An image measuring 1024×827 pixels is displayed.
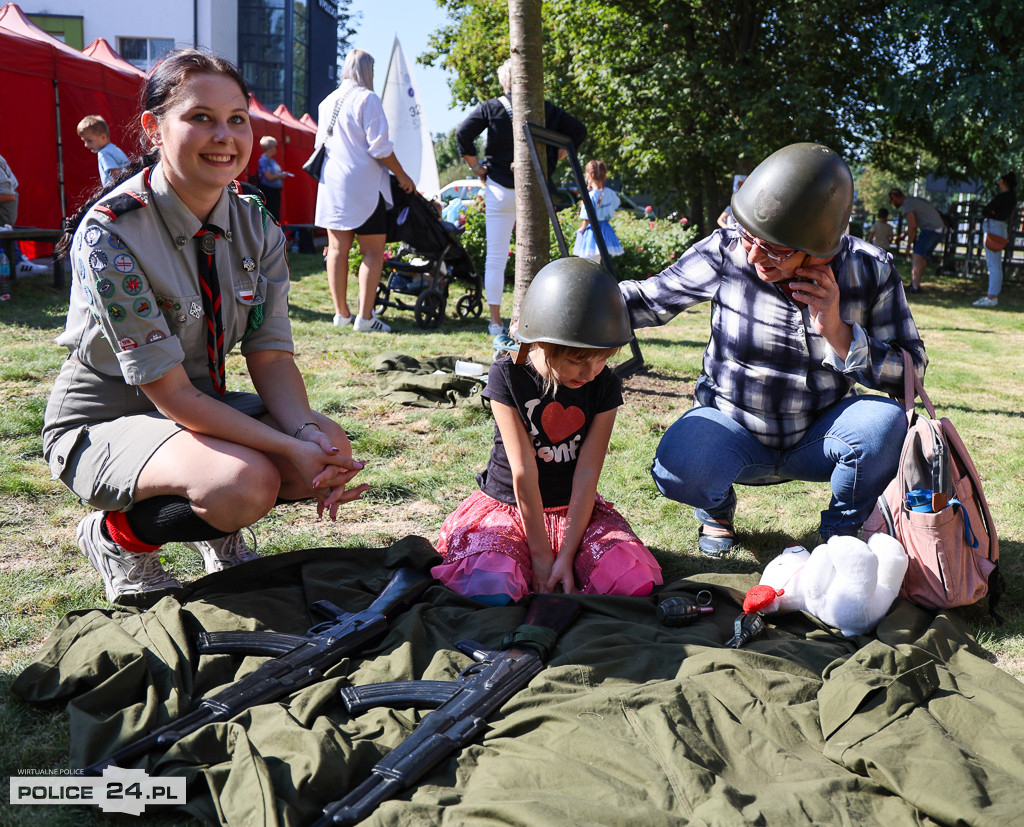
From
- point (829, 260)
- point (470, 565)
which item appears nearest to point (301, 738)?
point (470, 565)

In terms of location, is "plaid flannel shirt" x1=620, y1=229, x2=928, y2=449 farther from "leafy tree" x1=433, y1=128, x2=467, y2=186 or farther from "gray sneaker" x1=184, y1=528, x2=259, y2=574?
"leafy tree" x1=433, y1=128, x2=467, y2=186

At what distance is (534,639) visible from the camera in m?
2.55

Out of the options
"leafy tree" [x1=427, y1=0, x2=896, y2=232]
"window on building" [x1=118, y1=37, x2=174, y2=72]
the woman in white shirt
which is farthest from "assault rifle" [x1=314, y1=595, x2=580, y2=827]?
"window on building" [x1=118, y1=37, x2=174, y2=72]

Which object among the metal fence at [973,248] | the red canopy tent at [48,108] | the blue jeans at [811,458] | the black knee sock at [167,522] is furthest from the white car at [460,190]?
the black knee sock at [167,522]

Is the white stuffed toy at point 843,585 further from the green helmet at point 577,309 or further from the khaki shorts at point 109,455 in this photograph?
the khaki shorts at point 109,455

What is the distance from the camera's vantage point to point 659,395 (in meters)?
6.23

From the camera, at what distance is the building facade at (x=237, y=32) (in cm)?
2342

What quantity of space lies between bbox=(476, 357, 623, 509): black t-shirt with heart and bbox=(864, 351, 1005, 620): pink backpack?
101 cm

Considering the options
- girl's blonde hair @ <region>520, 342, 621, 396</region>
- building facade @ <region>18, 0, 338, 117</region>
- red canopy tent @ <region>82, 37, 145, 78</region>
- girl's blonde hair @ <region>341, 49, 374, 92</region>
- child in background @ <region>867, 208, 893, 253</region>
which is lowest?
girl's blonde hair @ <region>520, 342, 621, 396</region>

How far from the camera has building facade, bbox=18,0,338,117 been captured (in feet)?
76.8

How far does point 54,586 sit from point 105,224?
1.26 m

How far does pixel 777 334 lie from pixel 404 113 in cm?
1986

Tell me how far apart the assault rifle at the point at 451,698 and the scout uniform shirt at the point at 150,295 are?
3.95ft

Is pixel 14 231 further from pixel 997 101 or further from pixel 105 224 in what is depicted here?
pixel 997 101
